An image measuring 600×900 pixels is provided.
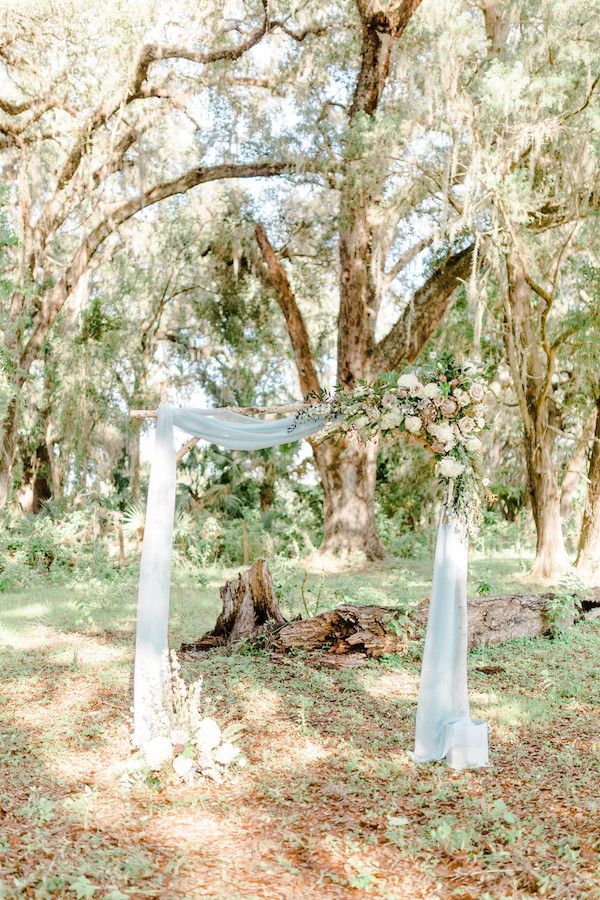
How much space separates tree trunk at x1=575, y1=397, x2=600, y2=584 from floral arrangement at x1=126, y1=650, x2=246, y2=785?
731cm

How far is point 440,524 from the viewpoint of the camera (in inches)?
215

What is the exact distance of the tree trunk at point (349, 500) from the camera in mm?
14359

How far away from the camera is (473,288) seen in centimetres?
1036

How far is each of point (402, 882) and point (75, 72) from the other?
10.7 meters

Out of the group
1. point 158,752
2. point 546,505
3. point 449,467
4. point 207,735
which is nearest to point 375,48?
point 546,505

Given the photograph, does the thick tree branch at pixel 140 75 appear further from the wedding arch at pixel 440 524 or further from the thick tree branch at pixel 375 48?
the wedding arch at pixel 440 524

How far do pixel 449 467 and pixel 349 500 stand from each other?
9.21 meters

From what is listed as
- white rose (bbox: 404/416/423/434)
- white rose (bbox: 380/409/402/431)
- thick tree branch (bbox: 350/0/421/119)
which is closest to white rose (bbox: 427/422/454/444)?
white rose (bbox: 404/416/423/434)

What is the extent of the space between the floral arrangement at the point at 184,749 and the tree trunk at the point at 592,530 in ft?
24.0

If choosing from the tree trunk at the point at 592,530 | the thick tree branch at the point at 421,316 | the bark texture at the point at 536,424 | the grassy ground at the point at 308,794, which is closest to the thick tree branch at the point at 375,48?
the thick tree branch at the point at 421,316

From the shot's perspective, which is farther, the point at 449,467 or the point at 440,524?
the point at 440,524

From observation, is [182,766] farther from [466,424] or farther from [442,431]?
[466,424]

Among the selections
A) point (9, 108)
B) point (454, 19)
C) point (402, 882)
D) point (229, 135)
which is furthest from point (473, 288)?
point (402, 882)

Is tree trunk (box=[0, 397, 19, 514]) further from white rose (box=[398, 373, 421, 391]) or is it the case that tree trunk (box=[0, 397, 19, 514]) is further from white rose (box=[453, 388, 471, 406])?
white rose (box=[453, 388, 471, 406])
